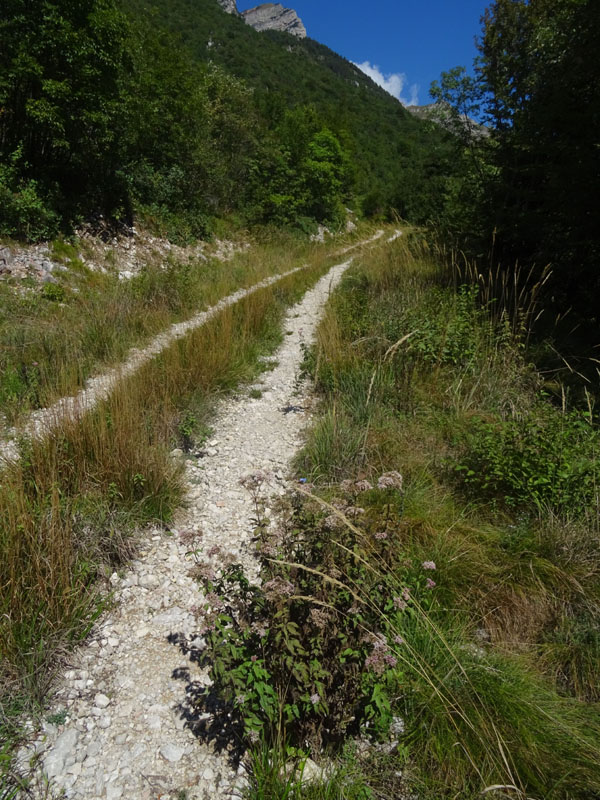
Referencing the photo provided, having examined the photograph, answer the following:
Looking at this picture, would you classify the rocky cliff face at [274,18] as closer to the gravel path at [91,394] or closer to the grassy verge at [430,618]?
the gravel path at [91,394]

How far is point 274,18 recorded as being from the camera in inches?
6555

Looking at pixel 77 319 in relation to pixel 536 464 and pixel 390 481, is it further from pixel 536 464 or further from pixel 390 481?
pixel 536 464

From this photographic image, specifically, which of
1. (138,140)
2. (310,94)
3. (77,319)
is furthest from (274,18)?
(77,319)

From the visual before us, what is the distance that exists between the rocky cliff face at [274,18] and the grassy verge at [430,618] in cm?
20338

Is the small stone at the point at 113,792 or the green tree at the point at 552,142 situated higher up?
the green tree at the point at 552,142

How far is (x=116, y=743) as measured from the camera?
185 centimetres

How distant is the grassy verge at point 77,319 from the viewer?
433cm

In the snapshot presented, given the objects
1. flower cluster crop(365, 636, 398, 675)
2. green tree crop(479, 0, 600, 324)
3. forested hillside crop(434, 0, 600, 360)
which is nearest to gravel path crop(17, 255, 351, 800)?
flower cluster crop(365, 636, 398, 675)

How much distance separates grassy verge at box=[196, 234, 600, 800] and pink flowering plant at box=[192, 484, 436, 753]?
1 centimetres

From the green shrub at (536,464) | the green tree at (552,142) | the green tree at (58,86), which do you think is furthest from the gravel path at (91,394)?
the green tree at (552,142)

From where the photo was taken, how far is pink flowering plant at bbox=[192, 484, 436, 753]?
1.68 metres

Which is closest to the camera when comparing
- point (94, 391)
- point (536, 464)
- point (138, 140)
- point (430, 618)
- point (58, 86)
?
point (430, 618)

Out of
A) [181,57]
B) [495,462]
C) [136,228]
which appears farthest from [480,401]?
[181,57]

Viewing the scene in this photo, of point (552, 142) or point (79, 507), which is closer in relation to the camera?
point (79, 507)
